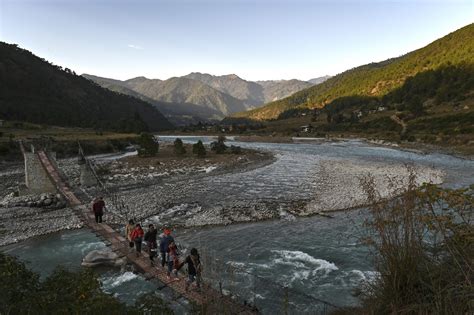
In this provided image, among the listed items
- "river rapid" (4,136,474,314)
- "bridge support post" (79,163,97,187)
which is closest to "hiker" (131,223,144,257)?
"river rapid" (4,136,474,314)


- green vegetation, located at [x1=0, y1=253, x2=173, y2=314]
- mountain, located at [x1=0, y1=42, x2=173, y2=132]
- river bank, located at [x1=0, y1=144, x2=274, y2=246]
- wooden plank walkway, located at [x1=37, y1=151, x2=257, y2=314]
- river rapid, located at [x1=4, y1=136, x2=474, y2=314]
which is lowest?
river rapid, located at [x1=4, y1=136, x2=474, y2=314]

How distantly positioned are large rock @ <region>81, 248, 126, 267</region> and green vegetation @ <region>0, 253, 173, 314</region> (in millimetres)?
10122

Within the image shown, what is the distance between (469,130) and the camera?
256ft

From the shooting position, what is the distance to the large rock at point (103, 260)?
1802cm

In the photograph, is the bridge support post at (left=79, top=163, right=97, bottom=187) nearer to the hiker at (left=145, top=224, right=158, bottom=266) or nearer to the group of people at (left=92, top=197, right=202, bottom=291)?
the group of people at (left=92, top=197, right=202, bottom=291)

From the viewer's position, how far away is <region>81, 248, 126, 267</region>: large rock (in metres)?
18.0

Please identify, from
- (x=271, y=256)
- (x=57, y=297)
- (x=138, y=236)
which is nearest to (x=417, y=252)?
(x=57, y=297)

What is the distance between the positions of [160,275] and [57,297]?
26.1 feet

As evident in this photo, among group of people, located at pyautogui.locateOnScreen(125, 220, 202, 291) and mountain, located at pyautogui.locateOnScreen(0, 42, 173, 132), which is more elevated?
mountain, located at pyautogui.locateOnScreen(0, 42, 173, 132)

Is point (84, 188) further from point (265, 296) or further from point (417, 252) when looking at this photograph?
point (417, 252)

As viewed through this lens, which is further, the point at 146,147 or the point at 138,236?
the point at 146,147

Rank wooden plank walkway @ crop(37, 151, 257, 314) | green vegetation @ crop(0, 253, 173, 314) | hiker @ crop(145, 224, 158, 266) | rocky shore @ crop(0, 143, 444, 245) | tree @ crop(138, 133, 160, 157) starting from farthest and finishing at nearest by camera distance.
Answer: tree @ crop(138, 133, 160, 157) → rocky shore @ crop(0, 143, 444, 245) → hiker @ crop(145, 224, 158, 266) → wooden plank walkway @ crop(37, 151, 257, 314) → green vegetation @ crop(0, 253, 173, 314)

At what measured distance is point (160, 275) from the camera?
48.8 feet

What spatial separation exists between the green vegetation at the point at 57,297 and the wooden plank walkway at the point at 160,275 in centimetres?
249
